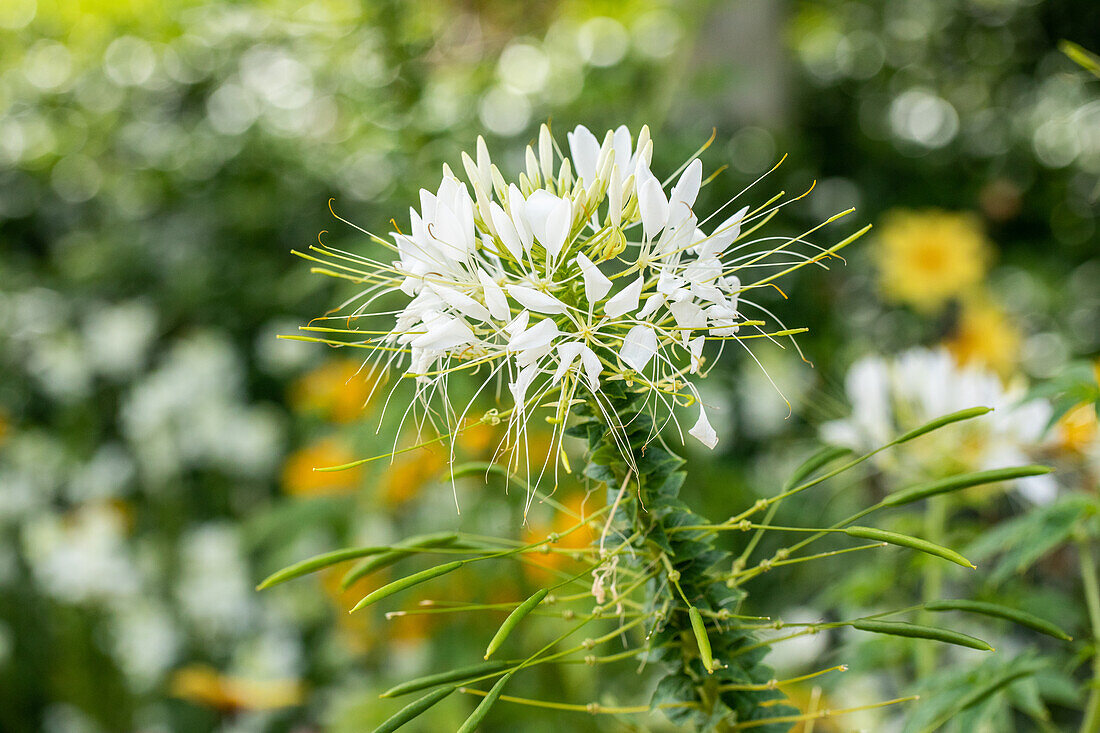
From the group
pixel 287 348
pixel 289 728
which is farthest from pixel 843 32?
pixel 289 728

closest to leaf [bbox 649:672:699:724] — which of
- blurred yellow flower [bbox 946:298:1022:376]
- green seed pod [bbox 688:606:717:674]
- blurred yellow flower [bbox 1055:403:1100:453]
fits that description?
green seed pod [bbox 688:606:717:674]

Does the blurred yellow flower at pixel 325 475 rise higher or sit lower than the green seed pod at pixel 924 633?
lower

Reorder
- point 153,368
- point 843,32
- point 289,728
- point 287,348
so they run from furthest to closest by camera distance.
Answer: point 843,32 → point 153,368 → point 287,348 → point 289,728

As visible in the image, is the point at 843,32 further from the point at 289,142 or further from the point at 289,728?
the point at 289,728

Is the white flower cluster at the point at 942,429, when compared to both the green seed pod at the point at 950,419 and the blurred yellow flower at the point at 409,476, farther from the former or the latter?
the blurred yellow flower at the point at 409,476

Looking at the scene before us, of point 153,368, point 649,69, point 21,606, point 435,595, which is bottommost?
point 21,606

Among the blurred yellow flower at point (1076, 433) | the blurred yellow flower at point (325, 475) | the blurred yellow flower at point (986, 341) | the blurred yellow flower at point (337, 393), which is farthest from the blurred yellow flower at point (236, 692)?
the blurred yellow flower at point (986, 341)
